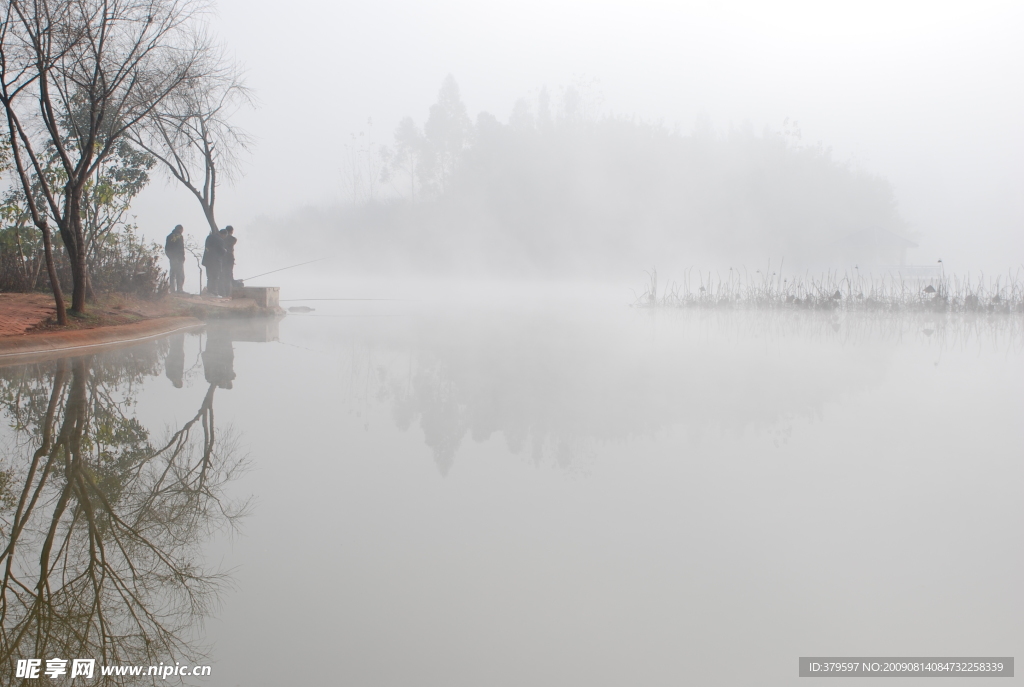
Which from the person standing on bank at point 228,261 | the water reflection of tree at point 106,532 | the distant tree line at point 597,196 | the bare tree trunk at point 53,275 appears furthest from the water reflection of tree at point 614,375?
the distant tree line at point 597,196

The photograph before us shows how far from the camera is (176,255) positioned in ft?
53.9

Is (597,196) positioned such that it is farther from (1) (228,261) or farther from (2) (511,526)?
(2) (511,526)

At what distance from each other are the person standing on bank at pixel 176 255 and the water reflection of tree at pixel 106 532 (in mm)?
11809

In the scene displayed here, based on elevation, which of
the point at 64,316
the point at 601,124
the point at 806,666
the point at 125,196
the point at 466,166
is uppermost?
the point at 601,124

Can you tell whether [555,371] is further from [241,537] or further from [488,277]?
[488,277]

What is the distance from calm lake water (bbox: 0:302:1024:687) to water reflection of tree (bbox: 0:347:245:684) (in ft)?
0.04

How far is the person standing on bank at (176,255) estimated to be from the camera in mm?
15984

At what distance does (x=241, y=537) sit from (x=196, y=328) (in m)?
10.8

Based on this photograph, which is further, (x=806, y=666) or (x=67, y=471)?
(x=67, y=471)

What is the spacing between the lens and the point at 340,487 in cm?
345

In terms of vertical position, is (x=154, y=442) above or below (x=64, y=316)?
below

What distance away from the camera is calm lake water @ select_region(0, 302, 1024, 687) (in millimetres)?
2086

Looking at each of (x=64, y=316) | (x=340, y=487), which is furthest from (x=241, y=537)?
(x=64, y=316)

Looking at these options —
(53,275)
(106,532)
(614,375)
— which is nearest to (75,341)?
(53,275)
